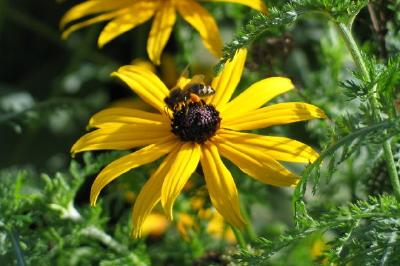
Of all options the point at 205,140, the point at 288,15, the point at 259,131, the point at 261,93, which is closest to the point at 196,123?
the point at 205,140

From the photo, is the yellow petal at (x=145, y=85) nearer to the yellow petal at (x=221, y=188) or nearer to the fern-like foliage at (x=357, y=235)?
the yellow petal at (x=221, y=188)

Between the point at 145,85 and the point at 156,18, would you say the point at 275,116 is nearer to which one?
the point at 145,85

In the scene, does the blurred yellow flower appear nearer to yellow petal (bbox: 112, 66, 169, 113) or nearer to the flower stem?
yellow petal (bbox: 112, 66, 169, 113)

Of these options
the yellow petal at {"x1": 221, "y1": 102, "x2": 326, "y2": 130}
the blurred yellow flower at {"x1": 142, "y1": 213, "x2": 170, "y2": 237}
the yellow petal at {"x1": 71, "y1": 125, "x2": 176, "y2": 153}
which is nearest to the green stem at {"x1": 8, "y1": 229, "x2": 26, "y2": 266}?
the yellow petal at {"x1": 71, "y1": 125, "x2": 176, "y2": 153}

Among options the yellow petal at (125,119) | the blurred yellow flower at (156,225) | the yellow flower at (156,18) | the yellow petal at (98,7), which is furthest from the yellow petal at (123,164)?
the blurred yellow flower at (156,225)

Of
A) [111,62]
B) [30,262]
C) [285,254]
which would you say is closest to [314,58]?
[111,62]

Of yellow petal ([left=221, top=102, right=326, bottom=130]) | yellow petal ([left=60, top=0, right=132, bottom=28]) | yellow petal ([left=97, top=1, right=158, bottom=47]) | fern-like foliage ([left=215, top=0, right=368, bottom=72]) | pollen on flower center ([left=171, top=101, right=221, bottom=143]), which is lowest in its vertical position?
yellow petal ([left=221, top=102, right=326, bottom=130])

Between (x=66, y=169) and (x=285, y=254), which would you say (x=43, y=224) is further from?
(x=66, y=169)

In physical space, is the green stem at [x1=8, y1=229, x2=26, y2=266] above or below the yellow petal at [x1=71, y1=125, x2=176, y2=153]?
below
